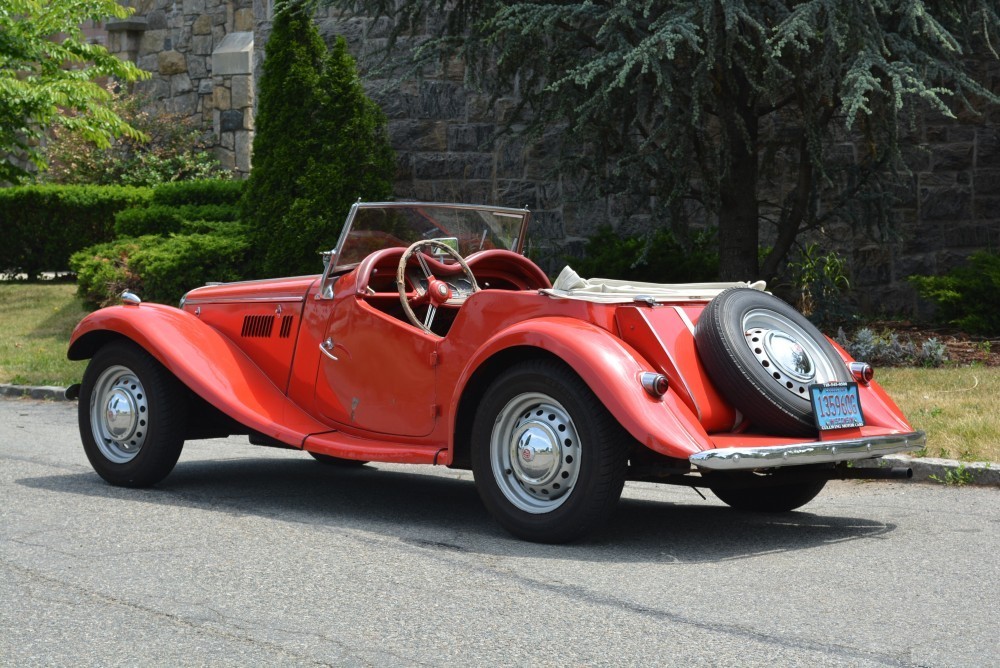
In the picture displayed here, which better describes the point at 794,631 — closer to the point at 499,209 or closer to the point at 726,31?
the point at 499,209

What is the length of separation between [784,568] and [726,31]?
22.3ft

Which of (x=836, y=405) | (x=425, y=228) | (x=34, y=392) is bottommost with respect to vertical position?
(x=34, y=392)

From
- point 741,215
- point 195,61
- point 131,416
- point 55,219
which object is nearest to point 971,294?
point 741,215

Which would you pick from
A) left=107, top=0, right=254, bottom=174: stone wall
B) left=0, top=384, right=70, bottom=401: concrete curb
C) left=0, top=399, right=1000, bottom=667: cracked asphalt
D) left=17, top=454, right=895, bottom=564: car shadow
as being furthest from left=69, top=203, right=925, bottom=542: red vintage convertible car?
left=107, top=0, right=254, bottom=174: stone wall

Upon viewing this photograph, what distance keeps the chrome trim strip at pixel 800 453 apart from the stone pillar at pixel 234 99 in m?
19.0

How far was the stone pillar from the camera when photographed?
23453 millimetres

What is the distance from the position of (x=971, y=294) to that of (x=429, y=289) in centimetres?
801

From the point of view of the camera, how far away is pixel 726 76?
11.9 meters

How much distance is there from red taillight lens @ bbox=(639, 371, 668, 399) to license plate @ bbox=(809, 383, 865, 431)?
697 millimetres

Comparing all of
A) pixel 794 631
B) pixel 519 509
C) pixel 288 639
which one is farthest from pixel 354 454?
pixel 794 631

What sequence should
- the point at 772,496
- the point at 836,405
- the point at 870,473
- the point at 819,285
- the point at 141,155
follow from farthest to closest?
the point at 141,155 < the point at 819,285 < the point at 772,496 < the point at 870,473 < the point at 836,405

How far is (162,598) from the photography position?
469cm

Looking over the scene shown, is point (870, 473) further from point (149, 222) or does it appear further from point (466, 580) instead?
point (149, 222)

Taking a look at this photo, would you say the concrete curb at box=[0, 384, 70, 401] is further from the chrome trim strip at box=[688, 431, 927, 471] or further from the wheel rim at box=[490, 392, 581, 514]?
the chrome trim strip at box=[688, 431, 927, 471]
